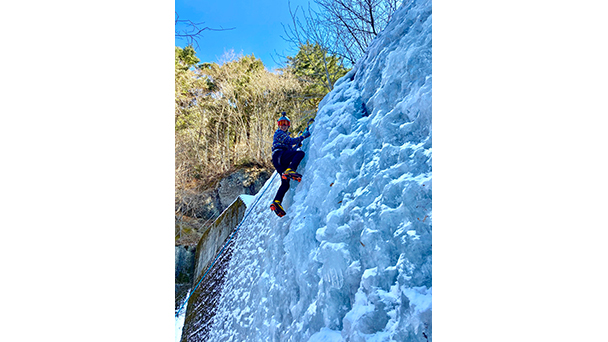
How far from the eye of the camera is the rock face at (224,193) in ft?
31.3

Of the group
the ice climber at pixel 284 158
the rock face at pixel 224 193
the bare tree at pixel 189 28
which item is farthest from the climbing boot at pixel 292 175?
the rock face at pixel 224 193

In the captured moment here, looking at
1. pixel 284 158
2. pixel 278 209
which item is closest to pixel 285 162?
pixel 284 158

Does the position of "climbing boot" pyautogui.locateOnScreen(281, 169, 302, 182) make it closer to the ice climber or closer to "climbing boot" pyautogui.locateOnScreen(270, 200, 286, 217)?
the ice climber

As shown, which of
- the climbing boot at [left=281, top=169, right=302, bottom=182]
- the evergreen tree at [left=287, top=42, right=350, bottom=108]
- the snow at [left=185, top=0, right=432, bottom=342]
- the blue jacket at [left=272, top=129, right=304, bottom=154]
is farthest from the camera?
the evergreen tree at [left=287, top=42, right=350, bottom=108]

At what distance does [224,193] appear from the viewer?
967 centimetres

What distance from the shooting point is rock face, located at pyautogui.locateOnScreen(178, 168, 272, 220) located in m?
9.54

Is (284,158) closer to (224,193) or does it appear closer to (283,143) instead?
(283,143)

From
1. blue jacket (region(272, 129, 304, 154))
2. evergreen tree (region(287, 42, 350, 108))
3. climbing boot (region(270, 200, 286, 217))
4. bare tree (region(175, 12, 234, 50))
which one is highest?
evergreen tree (region(287, 42, 350, 108))

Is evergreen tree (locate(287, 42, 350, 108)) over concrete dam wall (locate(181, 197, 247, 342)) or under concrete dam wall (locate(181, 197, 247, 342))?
over

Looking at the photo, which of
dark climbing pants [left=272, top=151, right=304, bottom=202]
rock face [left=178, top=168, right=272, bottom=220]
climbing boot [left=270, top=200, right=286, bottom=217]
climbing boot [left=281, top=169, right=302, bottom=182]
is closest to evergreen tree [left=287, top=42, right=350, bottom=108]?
dark climbing pants [left=272, top=151, right=304, bottom=202]

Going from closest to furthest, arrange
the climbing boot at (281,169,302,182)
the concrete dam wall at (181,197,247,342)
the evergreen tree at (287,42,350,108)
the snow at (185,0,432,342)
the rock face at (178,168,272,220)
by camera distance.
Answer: the snow at (185,0,432,342) < the climbing boot at (281,169,302,182) < the concrete dam wall at (181,197,247,342) < the evergreen tree at (287,42,350,108) < the rock face at (178,168,272,220)

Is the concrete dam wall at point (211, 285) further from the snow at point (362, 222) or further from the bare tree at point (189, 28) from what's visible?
the bare tree at point (189, 28)

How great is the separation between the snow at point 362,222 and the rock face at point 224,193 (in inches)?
279
